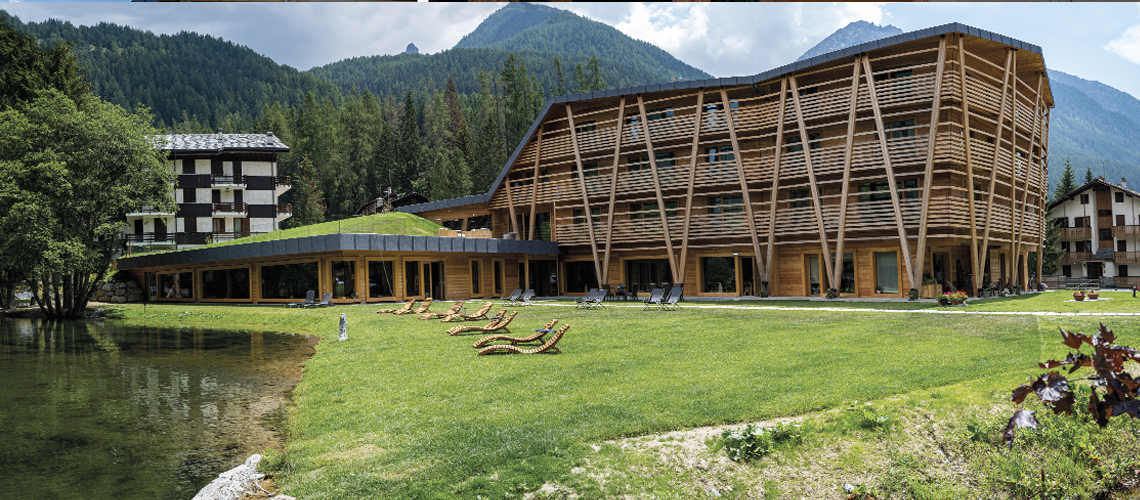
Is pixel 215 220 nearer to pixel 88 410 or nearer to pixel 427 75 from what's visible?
pixel 88 410

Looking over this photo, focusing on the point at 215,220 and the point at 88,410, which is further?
the point at 215,220

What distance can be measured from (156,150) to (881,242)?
34889 millimetres

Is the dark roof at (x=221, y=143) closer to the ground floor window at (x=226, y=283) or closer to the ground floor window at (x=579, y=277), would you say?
the ground floor window at (x=226, y=283)

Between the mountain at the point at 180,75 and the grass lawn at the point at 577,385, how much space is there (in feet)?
419

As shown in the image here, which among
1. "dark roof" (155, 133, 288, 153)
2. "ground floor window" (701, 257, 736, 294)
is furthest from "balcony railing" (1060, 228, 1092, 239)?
"dark roof" (155, 133, 288, 153)

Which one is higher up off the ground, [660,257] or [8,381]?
[660,257]

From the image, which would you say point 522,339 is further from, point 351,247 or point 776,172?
point 776,172

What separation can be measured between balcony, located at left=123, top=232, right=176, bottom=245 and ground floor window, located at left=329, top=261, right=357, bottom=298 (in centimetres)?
3492

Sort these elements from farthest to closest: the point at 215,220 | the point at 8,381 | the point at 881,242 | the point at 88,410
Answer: the point at 215,220 < the point at 881,242 < the point at 8,381 < the point at 88,410

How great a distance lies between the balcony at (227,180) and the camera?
6138 centimetres

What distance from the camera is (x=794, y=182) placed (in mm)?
32500

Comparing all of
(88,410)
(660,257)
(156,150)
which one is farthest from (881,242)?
A: (156,150)

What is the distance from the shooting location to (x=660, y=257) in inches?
1464

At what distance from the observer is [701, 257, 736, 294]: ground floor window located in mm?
35000
